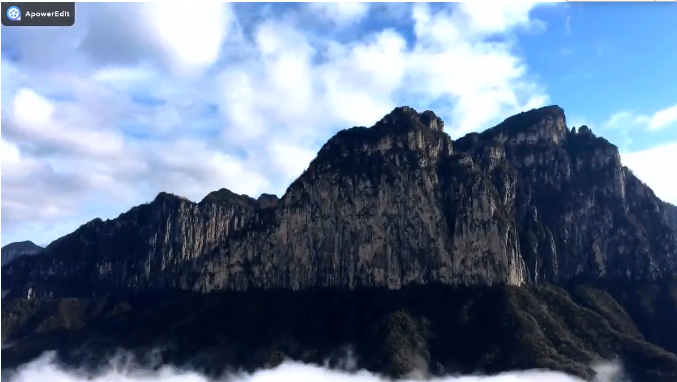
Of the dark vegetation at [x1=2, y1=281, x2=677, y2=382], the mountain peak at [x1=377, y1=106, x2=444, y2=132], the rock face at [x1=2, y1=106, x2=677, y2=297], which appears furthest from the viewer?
the mountain peak at [x1=377, y1=106, x2=444, y2=132]

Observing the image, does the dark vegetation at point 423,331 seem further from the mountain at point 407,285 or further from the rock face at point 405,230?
the rock face at point 405,230

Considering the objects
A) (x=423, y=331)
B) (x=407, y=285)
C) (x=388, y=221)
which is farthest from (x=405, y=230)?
(x=423, y=331)

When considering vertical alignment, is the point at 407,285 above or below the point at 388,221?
below

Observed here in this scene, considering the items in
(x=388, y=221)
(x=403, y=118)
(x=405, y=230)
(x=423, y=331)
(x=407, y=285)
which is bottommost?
(x=423, y=331)

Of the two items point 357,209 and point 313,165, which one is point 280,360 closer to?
point 357,209

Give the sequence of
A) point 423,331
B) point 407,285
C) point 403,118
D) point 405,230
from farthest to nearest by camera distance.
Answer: point 403,118
point 405,230
point 407,285
point 423,331

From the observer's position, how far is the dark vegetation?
14900 cm

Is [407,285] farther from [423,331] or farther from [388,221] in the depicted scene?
[388,221]

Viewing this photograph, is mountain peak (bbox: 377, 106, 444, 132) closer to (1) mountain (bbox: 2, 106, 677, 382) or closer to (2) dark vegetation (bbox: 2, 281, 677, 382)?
(1) mountain (bbox: 2, 106, 677, 382)

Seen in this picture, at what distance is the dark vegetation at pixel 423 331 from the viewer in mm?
149000

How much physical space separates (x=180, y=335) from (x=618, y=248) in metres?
133

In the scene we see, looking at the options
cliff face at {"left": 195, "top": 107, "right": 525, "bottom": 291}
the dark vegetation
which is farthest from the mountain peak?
the dark vegetation

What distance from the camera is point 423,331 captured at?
540 feet

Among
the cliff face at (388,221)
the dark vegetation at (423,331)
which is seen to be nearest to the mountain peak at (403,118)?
the cliff face at (388,221)
